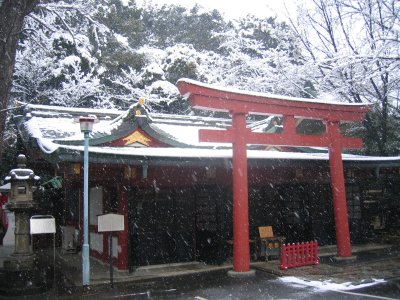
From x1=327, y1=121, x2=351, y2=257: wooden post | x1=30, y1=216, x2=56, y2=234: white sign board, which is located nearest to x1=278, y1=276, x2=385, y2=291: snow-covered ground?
x1=327, y1=121, x2=351, y2=257: wooden post

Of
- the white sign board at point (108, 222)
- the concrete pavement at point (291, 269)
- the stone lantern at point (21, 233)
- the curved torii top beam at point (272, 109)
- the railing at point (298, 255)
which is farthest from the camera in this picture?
the railing at point (298, 255)

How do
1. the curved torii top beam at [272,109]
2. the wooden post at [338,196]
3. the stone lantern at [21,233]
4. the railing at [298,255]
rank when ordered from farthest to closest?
the wooden post at [338,196] → the railing at [298,255] → the curved torii top beam at [272,109] → the stone lantern at [21,233]

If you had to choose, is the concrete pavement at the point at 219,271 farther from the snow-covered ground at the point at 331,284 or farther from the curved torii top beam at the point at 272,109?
the curved torii top beam at the point at 272,109

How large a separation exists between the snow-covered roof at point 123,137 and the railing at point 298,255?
2.91 meters

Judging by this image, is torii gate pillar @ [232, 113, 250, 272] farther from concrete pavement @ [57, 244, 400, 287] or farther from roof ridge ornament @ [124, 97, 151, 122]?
roof ridge ornament @ [124, 97, 151, 122]

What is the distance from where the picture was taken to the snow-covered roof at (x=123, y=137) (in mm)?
10898

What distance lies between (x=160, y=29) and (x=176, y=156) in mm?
31517

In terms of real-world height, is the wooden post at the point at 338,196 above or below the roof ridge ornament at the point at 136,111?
below

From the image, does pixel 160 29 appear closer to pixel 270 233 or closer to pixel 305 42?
pixel 305 42

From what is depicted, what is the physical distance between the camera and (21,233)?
10625 millimetres

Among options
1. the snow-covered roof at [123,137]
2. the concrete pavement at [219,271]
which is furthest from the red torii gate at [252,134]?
the concrete pavement at [219,271]

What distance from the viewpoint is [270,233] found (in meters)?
13.9

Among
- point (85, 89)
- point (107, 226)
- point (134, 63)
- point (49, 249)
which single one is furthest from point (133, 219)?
point (134, 63)

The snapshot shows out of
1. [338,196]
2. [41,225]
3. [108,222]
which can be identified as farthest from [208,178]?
[41,225]
